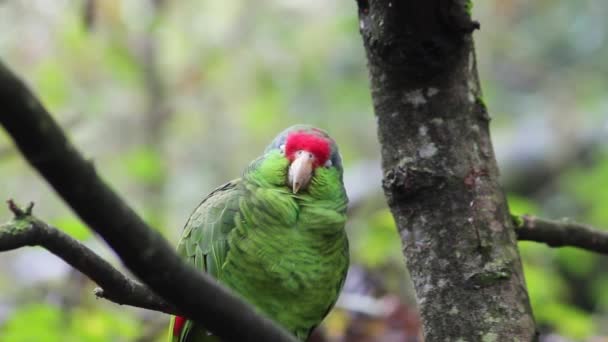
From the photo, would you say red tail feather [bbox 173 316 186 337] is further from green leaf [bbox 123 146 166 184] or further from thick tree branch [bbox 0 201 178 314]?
green leaf [bbox 123 146 166 184]

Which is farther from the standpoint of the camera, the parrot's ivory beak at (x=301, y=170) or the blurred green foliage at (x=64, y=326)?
the blurred green foliage at (x=64, y=326)

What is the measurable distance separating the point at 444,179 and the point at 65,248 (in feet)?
3.58

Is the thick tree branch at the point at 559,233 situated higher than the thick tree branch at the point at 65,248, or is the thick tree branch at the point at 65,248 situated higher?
the thick tree branch at the point at 559,233

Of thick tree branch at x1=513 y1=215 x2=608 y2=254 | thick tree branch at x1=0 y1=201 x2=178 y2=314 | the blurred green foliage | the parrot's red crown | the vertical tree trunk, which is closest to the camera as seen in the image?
thick tree branch at x1=0 y1=201 x2=178 y2=314

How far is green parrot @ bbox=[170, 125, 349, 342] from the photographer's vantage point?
2.50 meters

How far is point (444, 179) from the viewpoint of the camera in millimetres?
2039

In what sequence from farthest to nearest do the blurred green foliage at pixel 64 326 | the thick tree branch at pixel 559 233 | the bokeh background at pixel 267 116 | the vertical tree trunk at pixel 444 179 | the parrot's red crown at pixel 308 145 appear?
the bokeh background at pixel 267 116 < the blurred green foliage at pixel 64 326 < the parrot's red crown at pixel 308 145 < the thick tree branch at pixel 559 233 < the vertical tree trunk at pixel 444 179

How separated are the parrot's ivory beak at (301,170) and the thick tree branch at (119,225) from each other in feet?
4.62

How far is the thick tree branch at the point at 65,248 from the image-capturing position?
50.9 inches

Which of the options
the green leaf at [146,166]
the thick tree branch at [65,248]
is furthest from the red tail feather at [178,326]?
the green leaf at [146,166]

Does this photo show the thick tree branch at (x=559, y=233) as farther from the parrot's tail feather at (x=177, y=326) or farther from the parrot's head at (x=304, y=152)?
the parrot's tail feather at (x=177, y=326)

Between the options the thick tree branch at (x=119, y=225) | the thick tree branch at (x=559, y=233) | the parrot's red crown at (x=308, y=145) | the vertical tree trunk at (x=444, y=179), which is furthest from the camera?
the parrot's red crown at (x=308, y=145)

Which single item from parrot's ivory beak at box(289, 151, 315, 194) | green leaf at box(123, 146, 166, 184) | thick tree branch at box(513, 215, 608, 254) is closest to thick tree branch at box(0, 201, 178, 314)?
parrot's ivory beak at box(289, 151, 315, 194)

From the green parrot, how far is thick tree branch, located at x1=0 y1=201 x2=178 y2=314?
102 cm
